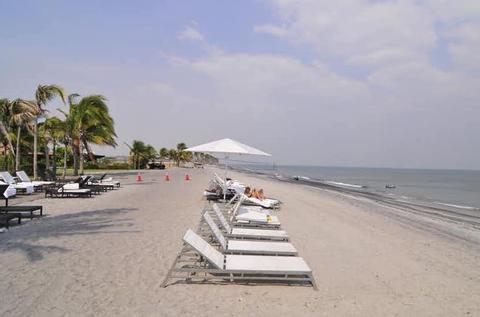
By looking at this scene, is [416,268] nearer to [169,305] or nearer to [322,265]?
[322,265]

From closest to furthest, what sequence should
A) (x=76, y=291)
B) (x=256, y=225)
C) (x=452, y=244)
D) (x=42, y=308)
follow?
(x=42, y=308) → (x=76, y=291) → (x=256, y=225) → (x=452, y=244)

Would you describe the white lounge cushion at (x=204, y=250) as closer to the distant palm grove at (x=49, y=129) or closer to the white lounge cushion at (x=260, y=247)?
the white lounge cushion at (x=260, y=247)

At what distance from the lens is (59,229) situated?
8516 millimetres

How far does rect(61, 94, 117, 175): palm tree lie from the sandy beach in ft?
60.7

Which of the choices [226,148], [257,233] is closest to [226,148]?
[226,148]

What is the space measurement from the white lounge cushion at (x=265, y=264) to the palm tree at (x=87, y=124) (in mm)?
24452

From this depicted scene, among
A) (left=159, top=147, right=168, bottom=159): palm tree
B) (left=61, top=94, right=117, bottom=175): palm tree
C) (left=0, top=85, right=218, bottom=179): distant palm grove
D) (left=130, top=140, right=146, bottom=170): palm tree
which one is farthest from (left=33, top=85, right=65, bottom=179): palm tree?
(left=159, top=147, right=168, bottom=159): palm tree

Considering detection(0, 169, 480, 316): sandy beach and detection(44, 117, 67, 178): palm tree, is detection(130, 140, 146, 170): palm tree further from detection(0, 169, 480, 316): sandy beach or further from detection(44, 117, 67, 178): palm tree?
detection(0, 169, 480, 316): sandy beach

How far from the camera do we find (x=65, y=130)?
27656mm

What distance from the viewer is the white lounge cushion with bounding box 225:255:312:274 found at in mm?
5398

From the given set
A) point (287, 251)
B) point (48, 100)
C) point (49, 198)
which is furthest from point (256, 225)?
point (48, 100)

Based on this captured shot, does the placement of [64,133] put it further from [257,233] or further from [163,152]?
[163,152]

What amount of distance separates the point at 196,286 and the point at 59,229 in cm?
454

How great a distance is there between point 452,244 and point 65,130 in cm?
2457
